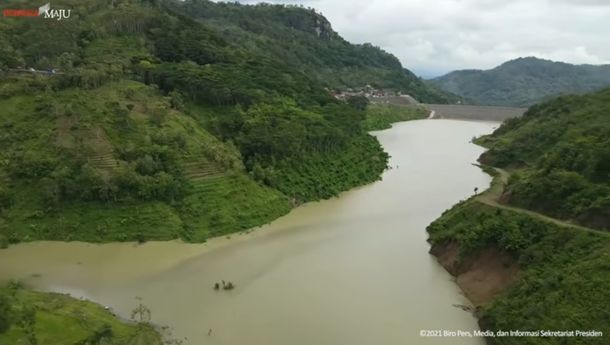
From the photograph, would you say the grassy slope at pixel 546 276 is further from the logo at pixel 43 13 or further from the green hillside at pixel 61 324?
the logo at pixel 43 13

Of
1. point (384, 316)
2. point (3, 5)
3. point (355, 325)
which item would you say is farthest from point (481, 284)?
Answer: point (3, 5)

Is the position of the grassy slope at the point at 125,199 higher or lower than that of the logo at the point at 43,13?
lower

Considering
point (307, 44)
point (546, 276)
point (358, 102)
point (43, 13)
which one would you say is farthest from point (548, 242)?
point (307, 44)

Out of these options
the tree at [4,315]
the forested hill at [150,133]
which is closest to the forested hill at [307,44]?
the forested hill at [150,133]

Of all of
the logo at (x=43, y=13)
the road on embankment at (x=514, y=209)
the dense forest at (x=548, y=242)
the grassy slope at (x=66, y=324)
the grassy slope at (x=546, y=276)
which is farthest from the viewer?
the logo at (x=43, y=13)

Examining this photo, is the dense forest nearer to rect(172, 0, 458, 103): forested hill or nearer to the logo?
the logo

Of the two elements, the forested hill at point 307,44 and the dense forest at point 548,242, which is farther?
the forested hill at point 307,44
